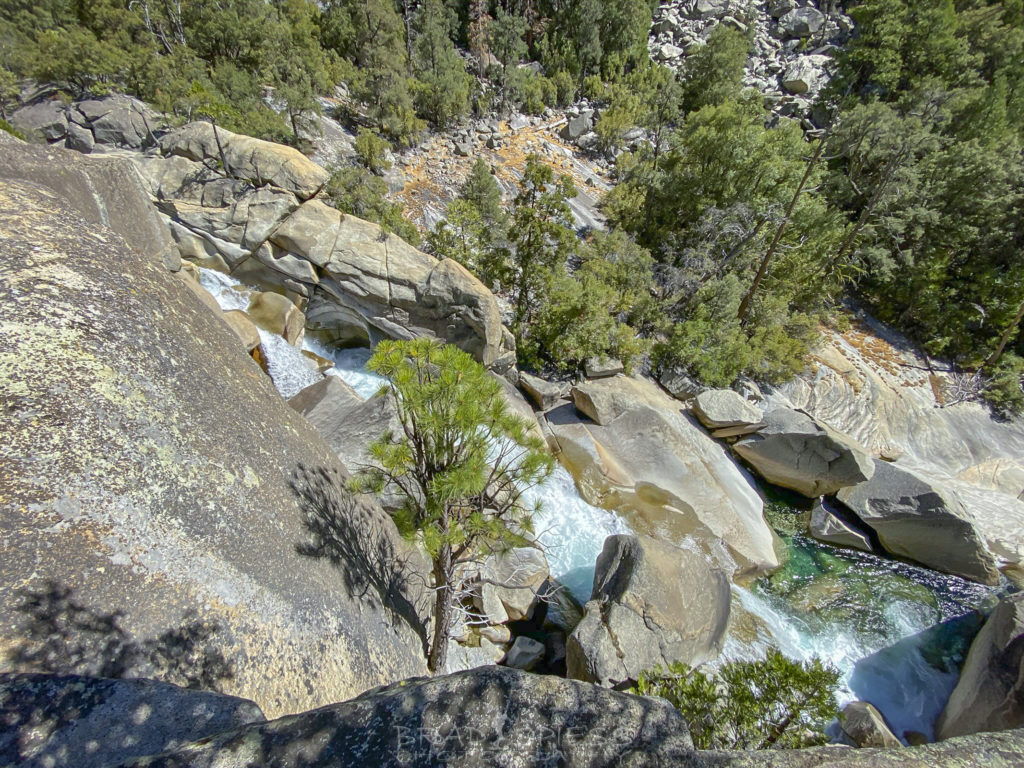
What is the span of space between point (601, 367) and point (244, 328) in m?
10.3

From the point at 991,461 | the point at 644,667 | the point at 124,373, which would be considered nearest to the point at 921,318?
the point at 991,461

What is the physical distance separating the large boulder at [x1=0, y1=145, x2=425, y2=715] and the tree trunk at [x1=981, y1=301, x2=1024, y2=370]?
24294 mm

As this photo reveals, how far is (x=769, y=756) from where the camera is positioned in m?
2.21

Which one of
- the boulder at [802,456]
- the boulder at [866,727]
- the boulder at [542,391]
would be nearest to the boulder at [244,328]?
the boulder at [542,391]

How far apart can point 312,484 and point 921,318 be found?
85.2ft

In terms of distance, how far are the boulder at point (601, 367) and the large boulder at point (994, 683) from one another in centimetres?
967

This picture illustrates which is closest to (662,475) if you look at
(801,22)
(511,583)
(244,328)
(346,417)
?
(511,583)

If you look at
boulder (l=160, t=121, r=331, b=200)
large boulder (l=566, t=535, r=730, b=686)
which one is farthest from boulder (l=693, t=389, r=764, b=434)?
boulder (l=160, t=121, r=331, b=200)

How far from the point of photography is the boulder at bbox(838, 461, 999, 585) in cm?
1067

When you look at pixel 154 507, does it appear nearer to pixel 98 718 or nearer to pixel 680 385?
pixel 98 718

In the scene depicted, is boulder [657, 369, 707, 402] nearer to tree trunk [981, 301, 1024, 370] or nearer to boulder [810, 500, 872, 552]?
boulder [810, 500, 872, 552]

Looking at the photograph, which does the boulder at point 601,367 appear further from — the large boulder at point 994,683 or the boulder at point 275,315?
the large boulder at point 994,683

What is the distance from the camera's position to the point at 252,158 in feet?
39.7

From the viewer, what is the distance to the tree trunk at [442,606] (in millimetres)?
5086
